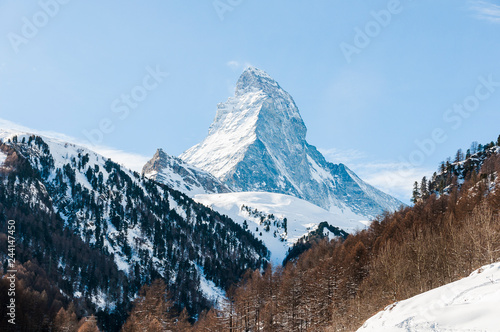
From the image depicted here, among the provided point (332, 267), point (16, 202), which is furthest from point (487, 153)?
A: point (16, 202)

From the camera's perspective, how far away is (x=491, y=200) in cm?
6669

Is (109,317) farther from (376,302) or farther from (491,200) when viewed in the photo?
(491,200)

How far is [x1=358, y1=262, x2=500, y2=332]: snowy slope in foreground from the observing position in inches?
814

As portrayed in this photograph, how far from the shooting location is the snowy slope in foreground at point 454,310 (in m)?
20.7

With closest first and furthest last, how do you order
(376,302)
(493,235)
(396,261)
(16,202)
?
(493,235) < (376,302) < (396,261) < (16,202)

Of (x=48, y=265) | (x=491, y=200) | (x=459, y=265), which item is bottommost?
(x=459, y=265)

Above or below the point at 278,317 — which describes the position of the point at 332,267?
above

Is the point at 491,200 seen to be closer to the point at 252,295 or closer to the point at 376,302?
the point at 376,302

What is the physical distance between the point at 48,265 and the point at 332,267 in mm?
139638

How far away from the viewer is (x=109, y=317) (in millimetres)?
148250

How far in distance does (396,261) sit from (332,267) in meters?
18.2

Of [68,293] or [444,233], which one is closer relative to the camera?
[444,233]

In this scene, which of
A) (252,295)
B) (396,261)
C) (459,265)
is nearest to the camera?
(459,265)

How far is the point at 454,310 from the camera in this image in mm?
22656
